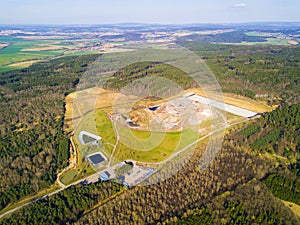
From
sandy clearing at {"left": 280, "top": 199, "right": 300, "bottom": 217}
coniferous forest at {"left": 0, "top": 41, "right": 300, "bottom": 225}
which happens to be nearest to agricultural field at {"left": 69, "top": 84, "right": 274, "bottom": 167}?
coniferous forest at {"left": 0, "top": 41, "right": 300, "bottom": 225}

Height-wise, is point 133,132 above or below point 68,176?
above

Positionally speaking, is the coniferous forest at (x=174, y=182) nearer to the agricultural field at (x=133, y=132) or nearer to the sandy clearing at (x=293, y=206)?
the sandy clearing at (x=293, y=206)

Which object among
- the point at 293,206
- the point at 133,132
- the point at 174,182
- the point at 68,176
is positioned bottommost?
the point at 293,206

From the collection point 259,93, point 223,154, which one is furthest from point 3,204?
point 259,93

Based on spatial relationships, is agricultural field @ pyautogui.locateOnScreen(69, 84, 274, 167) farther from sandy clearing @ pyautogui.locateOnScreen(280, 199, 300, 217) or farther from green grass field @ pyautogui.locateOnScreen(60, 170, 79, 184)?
sandy clearing @ pyautogui.locateOnScreen(280, 199, 300, 217)

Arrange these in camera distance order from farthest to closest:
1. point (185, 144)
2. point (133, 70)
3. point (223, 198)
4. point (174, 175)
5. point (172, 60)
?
point (172, 60), point (133, 70), point (185, 144), point (174, 175), point (223, 198)

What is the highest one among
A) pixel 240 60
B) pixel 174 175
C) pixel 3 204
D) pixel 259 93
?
pixel 240 60

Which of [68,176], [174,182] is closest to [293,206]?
[174,182]

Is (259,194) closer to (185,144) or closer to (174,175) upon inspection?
(174,175)

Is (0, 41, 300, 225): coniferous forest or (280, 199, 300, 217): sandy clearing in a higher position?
(0, 41, 300, 225): coniferous forest

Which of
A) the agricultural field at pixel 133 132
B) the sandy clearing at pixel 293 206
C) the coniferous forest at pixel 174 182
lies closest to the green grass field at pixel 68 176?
the coniferous forest at pixel 174 182

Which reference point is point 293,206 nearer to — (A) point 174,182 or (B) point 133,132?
(A) point 174,182
